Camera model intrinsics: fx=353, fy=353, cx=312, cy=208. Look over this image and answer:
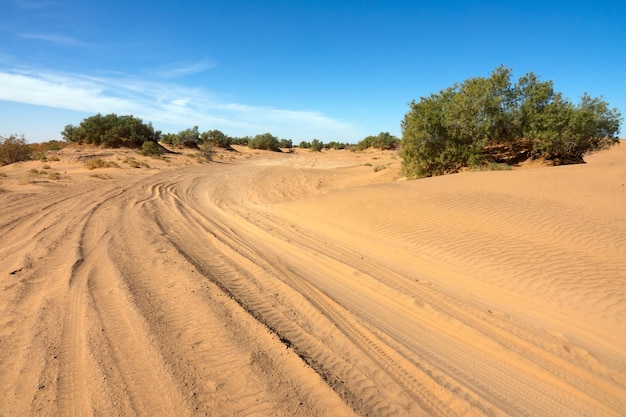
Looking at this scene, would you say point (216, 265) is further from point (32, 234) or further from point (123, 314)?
point (32, 234)

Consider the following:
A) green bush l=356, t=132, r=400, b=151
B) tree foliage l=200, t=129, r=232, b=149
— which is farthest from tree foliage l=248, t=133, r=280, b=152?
green bush l=356, t=132, r=400, b=151

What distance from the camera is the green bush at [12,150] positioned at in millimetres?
24016

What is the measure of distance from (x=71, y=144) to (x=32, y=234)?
3815 cm

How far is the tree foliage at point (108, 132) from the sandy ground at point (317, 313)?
1251 inches

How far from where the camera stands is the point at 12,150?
24.2 m

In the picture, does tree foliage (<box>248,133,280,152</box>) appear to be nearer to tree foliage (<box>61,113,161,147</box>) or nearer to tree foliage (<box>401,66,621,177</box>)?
tree foliage (<box>61,113,161,147</box>)

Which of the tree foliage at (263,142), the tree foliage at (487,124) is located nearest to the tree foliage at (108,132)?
the tree foliage at (263,142)

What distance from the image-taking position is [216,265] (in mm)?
6297

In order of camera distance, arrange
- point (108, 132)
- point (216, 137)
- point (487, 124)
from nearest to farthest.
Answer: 1. point (487, 124)
2. point (108, 132)
3. point (216, 137)

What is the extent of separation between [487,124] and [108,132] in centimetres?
3686

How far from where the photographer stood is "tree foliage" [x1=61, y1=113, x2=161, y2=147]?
3819 cm

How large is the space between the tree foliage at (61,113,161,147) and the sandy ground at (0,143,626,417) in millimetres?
31787

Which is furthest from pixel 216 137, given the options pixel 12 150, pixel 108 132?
pixel 12 150

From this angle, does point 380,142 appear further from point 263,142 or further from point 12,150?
point 12,150
